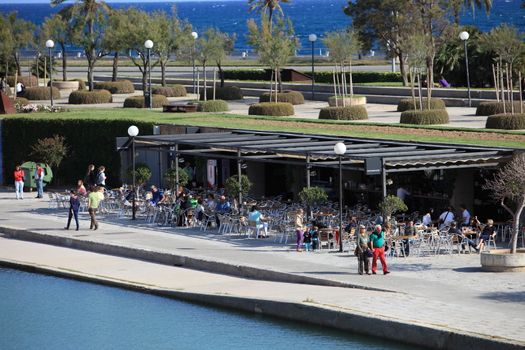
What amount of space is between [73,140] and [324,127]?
1024 cm

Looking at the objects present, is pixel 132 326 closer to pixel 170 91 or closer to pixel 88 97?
pixel 88 97

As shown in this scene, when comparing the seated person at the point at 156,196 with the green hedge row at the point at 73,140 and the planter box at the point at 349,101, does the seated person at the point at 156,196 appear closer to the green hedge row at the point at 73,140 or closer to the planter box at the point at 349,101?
the green hedge row at the point at 73,140

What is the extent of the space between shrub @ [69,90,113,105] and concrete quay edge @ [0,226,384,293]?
24540 millimetres

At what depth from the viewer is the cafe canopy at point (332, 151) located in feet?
103

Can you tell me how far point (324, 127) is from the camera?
43.0 meters

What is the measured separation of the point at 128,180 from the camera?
41.5m

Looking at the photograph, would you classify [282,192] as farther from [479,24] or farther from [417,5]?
[479,24]

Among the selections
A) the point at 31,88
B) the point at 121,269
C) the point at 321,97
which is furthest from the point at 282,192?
the point at 31,88

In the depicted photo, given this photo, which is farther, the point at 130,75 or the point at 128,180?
the point at 130,75

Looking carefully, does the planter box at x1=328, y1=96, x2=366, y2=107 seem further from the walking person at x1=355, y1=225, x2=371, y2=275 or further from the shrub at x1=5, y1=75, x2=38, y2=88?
the walking person at x1=355, y1=225, x2=371, y2=275

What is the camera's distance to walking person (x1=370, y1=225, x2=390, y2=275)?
2708 cm

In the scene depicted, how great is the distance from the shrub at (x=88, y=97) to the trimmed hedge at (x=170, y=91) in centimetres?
273

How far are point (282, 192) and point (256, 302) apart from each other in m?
15.4

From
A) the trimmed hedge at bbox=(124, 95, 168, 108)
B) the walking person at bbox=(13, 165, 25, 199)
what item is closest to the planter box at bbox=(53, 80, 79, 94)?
the trimmed hedge at bbox=(124, 95, 168, 108)
